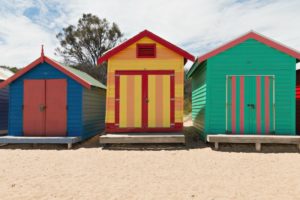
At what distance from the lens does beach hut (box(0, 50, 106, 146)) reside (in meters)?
9.06

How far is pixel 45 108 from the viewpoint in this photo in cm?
914

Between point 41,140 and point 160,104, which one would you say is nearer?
point 41,140

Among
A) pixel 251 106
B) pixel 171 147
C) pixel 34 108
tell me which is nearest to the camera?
pixel 171 147

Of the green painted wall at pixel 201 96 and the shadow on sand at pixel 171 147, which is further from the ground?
the green painted wall at pixel 201 96

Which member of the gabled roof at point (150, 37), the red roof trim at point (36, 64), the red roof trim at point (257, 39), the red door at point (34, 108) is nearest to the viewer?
the red roof trim at point (257, 39)

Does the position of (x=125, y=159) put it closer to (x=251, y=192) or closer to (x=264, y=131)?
(x=251, y=192)

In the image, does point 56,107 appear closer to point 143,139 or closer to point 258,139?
point 143,139

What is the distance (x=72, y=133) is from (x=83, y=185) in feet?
15.3

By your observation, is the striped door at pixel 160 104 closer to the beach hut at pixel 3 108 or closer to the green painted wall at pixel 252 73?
the green painted wall at pixel 252 73

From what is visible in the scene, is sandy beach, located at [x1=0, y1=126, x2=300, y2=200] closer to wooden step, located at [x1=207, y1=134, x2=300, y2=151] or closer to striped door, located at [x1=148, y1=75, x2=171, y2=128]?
wooden step, located at [x1=207, y1=134, x2=300, y2=151]

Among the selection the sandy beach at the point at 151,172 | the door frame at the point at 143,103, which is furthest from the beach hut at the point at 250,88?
the door frame at the point at 143,103

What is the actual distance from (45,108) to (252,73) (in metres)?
7.36

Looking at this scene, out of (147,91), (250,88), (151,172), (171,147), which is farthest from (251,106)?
(151,172)

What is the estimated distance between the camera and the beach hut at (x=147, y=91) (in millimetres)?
8922
